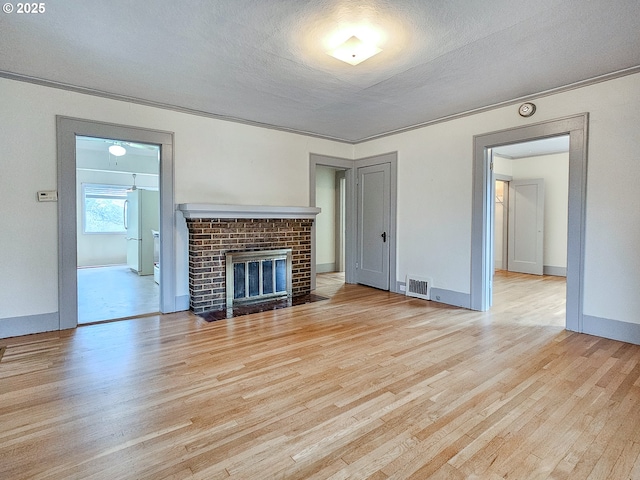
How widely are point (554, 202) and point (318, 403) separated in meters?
7.37

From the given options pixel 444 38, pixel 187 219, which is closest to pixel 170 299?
pixel 187 219

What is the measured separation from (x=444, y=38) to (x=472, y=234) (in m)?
2.50

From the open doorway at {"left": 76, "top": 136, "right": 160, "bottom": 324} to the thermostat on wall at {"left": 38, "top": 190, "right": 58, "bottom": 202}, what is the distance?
205cm

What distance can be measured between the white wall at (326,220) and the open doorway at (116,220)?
3.15m

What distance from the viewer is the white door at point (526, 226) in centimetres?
729

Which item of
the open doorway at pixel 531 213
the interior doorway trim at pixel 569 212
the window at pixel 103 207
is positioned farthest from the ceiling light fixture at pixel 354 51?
the window at pixel 103 207

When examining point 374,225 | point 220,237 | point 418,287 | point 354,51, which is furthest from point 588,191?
point 220,237

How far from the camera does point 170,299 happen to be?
13.7ft

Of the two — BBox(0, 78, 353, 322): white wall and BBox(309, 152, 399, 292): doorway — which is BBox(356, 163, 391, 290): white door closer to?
BBox(309, 152, 399, 292): doorway

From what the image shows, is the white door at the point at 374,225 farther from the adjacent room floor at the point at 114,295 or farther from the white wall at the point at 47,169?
the adjacent room floor at the point at 114,295

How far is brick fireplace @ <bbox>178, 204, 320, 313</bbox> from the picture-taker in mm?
4164

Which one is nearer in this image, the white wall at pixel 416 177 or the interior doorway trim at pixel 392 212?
the white wall at pixel 416 177

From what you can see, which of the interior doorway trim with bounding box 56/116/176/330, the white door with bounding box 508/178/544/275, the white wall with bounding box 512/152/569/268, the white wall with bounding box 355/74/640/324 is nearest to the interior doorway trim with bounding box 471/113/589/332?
the white wall with bounding box 355/74/640/324

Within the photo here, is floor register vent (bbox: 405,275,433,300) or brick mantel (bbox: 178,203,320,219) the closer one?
brick mantel (bbox: 178,203,320,219)
